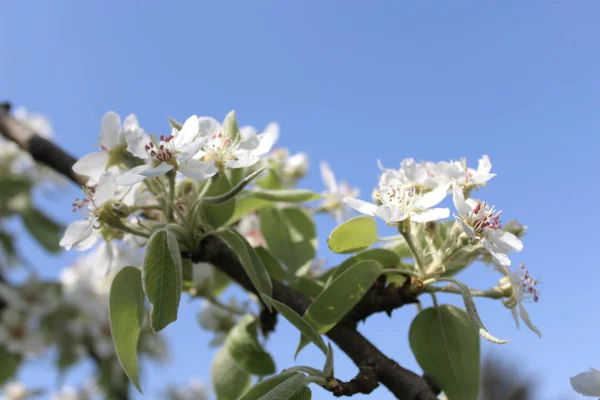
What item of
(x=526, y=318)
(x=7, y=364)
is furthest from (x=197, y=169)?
(x=7, y=364)

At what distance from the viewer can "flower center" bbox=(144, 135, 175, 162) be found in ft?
3.54

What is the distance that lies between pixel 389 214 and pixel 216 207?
410 mm

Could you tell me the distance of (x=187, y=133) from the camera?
1.12 m

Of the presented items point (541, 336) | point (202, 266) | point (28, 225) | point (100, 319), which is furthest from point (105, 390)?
point (541, 336)

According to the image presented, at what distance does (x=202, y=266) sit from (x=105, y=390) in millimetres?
1813

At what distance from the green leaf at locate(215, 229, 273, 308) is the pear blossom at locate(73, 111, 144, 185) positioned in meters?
0.33

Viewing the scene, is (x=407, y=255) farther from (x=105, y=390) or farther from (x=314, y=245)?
(x=105, y=390)

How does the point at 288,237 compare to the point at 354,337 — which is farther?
the point at 288,237

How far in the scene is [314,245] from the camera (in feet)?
4.95

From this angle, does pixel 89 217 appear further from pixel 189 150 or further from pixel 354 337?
pixel 354 337

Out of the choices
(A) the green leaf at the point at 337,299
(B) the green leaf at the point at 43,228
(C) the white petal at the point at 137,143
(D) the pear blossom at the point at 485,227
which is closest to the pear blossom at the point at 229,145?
(C) the white petal at the point at 137,143

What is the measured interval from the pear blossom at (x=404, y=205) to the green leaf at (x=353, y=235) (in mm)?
→ 32

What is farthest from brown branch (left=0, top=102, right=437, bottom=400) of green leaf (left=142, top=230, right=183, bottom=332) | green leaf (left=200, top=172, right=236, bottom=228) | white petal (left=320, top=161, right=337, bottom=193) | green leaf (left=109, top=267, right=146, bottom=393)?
white petal (left=320, top=161, right=337, bottom=193)

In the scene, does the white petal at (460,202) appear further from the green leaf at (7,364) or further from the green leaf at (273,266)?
the green leaf at (7,364)
